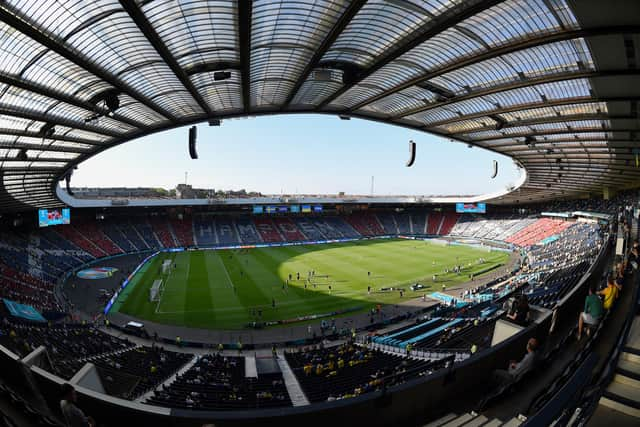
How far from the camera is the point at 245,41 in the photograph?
14.5m

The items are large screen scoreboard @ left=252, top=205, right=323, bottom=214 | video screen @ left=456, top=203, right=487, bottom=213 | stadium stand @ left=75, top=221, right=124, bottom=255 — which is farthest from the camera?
video screen @ left=456, top=203, right=487, bottom=213

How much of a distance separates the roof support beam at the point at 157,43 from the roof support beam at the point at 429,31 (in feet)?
32.3

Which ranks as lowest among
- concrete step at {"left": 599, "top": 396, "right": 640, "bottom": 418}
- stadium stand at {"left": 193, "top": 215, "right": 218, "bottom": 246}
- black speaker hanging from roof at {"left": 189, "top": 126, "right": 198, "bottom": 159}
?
stadium stand at {"left": 193, "top": 215, "right": 218, "bottom": 246}

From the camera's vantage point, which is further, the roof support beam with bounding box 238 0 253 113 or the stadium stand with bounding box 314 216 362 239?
the stadium stand with bounding box 314 216 362 239

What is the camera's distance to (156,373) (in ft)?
56.8

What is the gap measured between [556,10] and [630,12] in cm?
207

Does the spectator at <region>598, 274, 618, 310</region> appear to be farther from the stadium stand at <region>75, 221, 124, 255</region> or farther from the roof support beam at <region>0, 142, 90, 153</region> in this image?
the stadium stand at <region>75, 221, 124, 255</region>

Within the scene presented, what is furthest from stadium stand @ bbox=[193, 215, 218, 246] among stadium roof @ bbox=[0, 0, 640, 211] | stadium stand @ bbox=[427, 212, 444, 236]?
stadium stand @ bbox=[427, 212, 444, 236]

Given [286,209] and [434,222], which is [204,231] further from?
[434,222]

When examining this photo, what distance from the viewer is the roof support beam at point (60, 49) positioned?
10641 mm

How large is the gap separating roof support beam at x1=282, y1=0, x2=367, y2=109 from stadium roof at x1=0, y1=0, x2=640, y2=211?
7cm

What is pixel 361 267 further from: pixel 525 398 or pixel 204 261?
pixel 525 398

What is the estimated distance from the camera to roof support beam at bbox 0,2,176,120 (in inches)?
419

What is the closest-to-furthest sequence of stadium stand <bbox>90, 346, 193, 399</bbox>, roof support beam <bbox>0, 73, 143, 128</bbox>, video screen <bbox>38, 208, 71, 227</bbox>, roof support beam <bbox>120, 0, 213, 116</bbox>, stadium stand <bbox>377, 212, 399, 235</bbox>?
roof support beam <bbox>120, 0, 213, 116</bbox> → stadium stand <bbox>90, 346, 193, 399</bbox> → roof support beam <bbox>0, 73, 143, 128</bbox> → video screen <bbox>38, 208, 71, 227</bbox> → stadium stand <bbox>377, 212, 399, 235</bbox>
